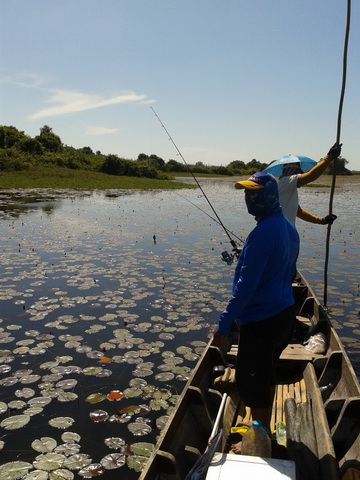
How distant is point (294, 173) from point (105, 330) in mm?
4041

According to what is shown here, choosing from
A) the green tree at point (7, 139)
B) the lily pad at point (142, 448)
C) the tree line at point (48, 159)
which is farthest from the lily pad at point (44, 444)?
the green tree at point (7, 139)

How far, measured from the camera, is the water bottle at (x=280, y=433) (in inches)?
143

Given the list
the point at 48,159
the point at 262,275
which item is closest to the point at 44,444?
the point at 262,275

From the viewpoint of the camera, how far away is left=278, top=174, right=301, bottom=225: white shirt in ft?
18.0

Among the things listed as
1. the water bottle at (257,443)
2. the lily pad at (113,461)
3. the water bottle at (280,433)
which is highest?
the water bottle at (257,443)

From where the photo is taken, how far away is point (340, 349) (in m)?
4.80

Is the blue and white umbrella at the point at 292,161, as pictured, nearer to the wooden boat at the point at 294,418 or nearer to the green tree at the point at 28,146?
the wooden boat at the point at 294,418

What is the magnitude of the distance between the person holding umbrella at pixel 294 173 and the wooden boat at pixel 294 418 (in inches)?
70.6

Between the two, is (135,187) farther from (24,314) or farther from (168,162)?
(168,162)

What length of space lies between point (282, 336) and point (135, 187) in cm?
4851

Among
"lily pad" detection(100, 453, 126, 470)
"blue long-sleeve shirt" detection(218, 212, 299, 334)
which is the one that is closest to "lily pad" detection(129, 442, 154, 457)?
"lily pad" detection(100, 453, 126, 470)

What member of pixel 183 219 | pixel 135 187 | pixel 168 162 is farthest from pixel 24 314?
pixel 168 162

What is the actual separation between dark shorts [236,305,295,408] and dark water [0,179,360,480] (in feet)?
4.98

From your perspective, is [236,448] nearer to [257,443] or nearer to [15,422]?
[257,443]
